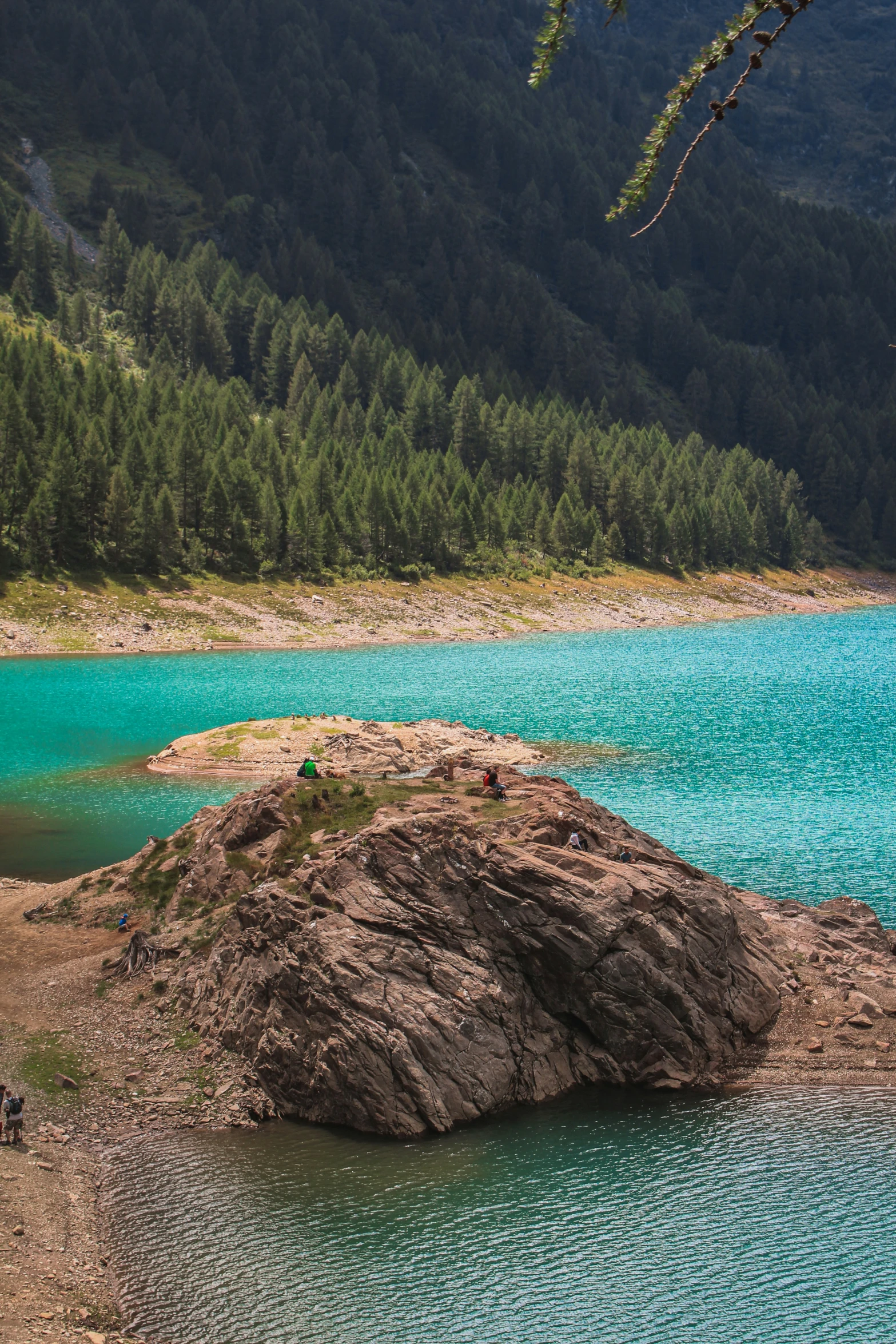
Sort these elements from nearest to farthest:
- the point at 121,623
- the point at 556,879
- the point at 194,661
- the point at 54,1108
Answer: the point at 54,1108 → the point at 556,879 → the point at 194,661 → the point at 121,623

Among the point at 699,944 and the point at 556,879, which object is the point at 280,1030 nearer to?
the point at 556,879

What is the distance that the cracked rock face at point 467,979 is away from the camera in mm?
27359

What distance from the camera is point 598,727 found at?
76.9 m

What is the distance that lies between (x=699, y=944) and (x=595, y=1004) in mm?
3701

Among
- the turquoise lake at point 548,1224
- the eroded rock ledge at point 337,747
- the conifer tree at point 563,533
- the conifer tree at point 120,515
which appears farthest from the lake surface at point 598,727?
the conifer tree at point 563,533

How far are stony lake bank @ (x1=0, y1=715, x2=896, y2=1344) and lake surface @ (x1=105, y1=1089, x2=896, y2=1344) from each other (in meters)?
1.29

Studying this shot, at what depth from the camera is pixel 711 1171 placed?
24547mm

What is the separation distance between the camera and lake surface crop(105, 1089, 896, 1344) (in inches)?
783

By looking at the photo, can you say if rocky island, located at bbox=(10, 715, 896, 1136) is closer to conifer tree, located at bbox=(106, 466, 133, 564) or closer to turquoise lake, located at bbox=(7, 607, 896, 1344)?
turquoise lake, located at bbox=(7, 607, 896, 1344)

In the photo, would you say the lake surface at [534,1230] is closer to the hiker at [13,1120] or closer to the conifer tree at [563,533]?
the hiker at [13,1120]

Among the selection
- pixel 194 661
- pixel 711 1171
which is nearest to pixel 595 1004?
pixel 711 1171

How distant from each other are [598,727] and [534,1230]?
5557 centimetres

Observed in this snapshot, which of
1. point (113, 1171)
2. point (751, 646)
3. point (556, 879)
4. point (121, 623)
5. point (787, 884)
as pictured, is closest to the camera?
point (113, 1171)

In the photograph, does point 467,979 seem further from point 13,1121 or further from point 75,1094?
point 13,1121
